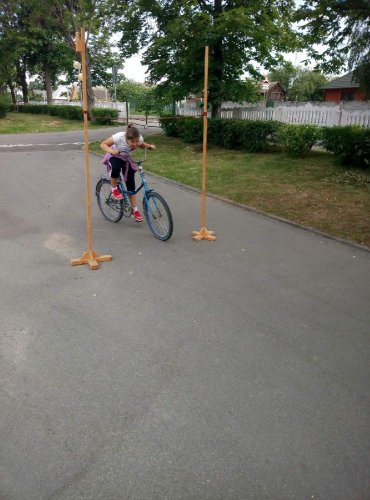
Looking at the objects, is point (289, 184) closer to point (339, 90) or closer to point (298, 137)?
point (298, 137)

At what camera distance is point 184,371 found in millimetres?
3266

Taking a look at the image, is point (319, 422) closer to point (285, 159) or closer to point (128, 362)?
point (128, 362)

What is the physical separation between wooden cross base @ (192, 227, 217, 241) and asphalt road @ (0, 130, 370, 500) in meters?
0.19

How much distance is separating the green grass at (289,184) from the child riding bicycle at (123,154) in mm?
2824

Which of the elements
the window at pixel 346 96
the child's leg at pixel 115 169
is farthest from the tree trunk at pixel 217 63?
the window at pixel 346 96

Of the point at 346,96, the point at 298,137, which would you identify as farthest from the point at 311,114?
the point at 346,96

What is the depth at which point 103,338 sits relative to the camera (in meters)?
3.70

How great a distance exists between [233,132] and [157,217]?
934cm

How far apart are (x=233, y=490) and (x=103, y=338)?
1.82 m

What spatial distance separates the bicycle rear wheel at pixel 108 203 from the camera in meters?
6.92

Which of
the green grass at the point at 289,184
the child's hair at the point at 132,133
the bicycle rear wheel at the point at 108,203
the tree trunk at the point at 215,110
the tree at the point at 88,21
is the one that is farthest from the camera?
the tree at the point at 88,21

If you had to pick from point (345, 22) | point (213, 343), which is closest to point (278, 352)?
point (213, 343)

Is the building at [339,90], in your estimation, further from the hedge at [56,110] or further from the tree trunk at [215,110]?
the hedge at [56,110]

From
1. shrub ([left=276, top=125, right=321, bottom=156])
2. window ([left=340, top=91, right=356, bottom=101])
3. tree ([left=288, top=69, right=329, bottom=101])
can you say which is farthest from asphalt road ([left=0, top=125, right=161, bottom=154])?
tree ([left=288, top=69, right=329, bottom=101])
